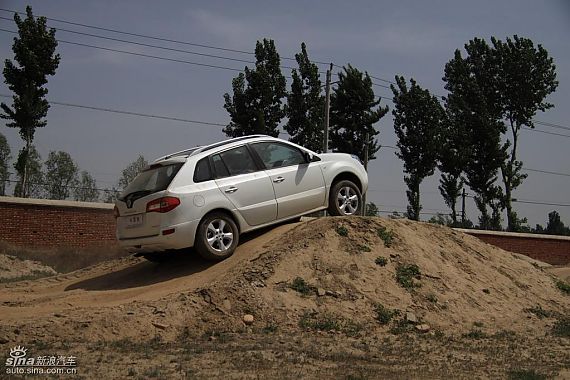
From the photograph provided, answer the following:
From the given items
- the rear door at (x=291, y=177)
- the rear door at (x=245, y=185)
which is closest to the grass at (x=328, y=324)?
the rear door at (x=245, y=185)

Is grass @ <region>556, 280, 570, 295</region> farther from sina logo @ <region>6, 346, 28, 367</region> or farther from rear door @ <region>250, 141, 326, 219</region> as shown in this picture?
sina logo @ <region>6, 346, 28, 367</region>

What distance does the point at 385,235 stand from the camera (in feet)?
32.7

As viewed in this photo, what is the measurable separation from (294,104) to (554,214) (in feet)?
120

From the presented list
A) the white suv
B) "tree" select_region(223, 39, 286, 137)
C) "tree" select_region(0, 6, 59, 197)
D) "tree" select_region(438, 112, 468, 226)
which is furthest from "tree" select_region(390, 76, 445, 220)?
the white suv

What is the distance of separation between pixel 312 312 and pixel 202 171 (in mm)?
2843

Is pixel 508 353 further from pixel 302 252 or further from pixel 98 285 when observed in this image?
pixel 98 285

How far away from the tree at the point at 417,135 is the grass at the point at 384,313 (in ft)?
94.6

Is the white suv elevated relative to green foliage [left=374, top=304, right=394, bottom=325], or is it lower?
elevated

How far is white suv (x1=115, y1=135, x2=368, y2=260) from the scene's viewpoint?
8984mm

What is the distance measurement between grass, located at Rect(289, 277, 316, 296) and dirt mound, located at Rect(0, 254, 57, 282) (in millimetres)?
10451

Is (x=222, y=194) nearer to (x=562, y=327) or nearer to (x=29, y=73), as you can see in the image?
(x=562, y=327)

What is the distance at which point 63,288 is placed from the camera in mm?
10156

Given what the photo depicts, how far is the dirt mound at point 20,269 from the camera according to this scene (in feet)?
55.1

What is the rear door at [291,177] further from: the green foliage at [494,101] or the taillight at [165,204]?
the green foliage at [494,101]
